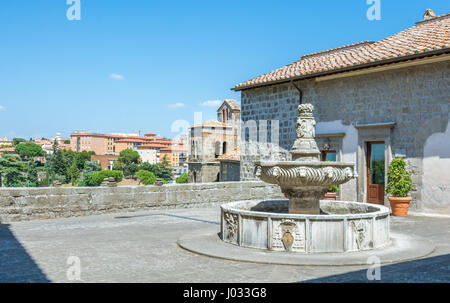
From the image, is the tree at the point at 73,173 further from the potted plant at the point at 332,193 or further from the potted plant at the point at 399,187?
the potted plant at the point at 399,187

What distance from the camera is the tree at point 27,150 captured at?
12700cm

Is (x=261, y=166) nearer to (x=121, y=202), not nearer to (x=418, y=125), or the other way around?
(x=121, y=202)

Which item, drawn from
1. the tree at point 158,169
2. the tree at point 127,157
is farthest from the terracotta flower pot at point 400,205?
the tree at point 127,157

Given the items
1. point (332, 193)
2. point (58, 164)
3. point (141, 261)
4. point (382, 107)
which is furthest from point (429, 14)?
point (58, 164)

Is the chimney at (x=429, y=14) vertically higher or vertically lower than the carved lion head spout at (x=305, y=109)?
higher

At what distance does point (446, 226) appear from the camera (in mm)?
9867

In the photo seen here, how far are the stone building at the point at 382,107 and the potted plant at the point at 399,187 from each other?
1.64ft

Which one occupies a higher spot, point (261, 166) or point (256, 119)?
point (256, 119)

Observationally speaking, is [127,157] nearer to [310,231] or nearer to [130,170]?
[130,170]

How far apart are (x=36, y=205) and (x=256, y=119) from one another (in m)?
10.3

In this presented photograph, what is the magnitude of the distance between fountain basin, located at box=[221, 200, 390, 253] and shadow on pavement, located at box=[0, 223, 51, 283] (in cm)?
301

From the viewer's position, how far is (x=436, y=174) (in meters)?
11.9
